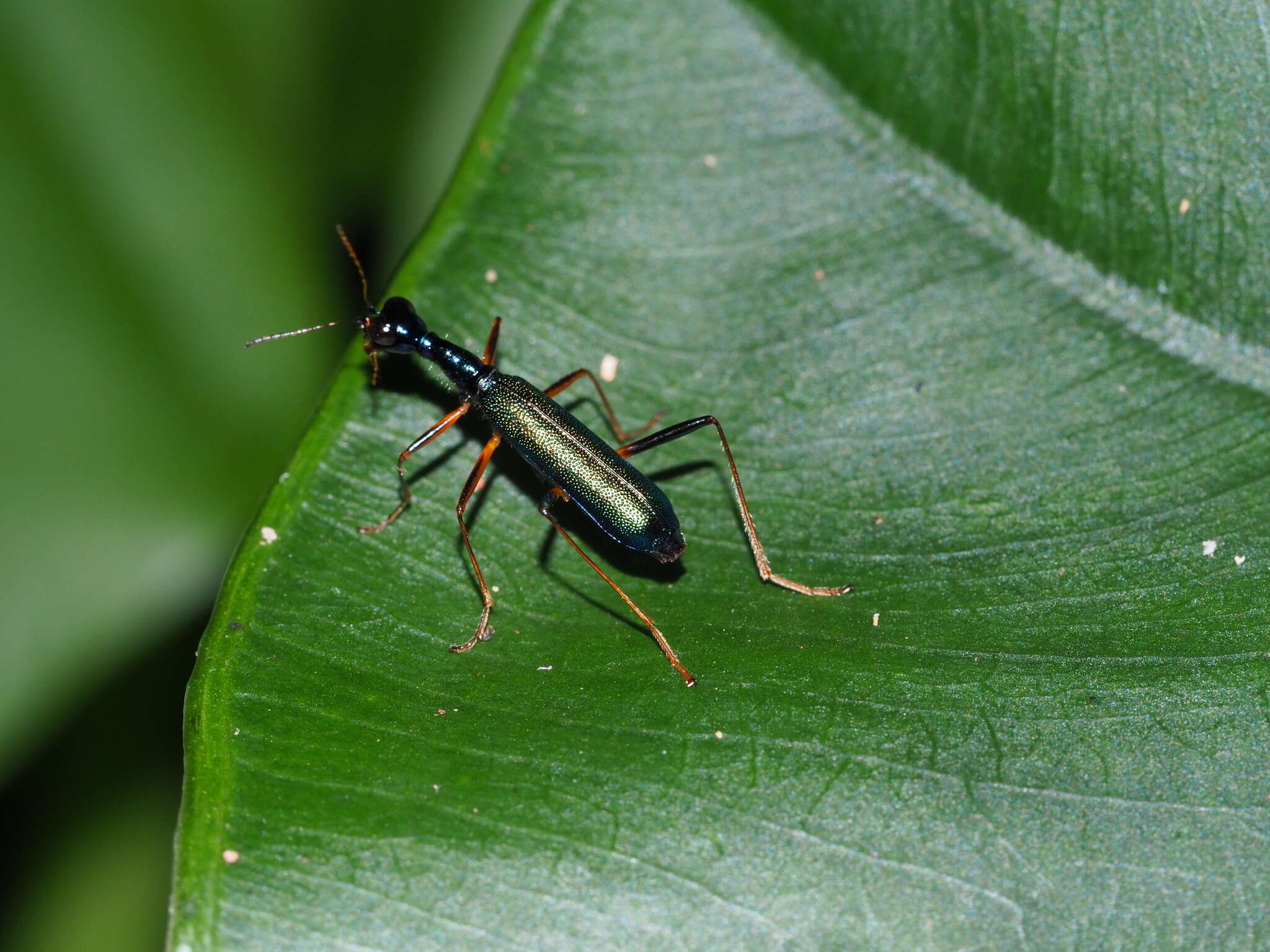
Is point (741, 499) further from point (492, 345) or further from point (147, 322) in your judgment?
point (147, 322)

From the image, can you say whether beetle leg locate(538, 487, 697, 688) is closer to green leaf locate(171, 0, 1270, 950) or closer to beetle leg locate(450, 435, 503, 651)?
green leaf locate(171, 0, 1270, 950)

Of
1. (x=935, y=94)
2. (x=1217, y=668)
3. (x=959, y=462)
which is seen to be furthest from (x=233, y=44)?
(x=1217, y=668)

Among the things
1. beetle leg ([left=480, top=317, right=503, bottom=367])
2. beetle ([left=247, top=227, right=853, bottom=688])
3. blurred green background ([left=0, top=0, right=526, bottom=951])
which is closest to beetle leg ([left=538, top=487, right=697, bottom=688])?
beetle ([left=247, top=227, right=853, bottom=688])

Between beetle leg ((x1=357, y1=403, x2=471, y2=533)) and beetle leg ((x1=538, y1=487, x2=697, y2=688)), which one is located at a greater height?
beetle leg ((x1=357, y1=403, x2=471, y2=533))

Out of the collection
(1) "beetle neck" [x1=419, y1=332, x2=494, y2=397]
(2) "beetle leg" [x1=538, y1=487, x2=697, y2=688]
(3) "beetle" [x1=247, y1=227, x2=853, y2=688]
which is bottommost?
(2) "beetle leg" [x1=538, y1=487, x2=697, y2=688]

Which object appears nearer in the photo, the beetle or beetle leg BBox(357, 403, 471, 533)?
the beetle

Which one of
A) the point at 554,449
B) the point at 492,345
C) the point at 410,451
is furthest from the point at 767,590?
the point at 492,345

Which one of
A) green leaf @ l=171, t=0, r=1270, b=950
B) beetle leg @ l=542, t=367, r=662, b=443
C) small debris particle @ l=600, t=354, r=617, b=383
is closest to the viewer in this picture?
green leaf @ l=171, t=0, r=1270, b=950
